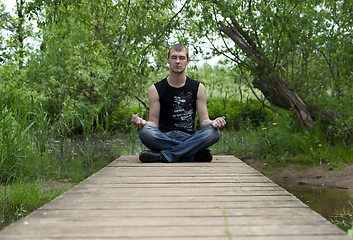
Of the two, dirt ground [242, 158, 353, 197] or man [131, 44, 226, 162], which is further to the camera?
dirt ground [242, 158, 353, 197]

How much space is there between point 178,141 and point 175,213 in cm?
207

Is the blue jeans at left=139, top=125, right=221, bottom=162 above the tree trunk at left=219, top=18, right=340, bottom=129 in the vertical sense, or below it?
below

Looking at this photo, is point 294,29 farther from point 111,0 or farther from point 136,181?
point 136,181

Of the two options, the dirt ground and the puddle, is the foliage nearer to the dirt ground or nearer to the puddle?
the puddle

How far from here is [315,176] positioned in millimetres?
5262

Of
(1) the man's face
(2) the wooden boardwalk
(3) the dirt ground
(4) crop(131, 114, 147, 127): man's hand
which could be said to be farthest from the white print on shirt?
(3) the dirt ground

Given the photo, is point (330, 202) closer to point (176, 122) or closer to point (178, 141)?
Result: point (178, 141)

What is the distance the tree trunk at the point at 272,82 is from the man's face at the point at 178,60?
8.01 feet

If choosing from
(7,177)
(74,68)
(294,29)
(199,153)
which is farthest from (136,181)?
(74,68)

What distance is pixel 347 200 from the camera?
13.7ft

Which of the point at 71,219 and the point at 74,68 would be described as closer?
the point at 71,219

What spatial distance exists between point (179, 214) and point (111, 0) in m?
5.05

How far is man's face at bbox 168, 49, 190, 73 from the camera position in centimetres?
398

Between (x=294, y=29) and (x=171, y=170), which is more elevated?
(x=294, y=29)
